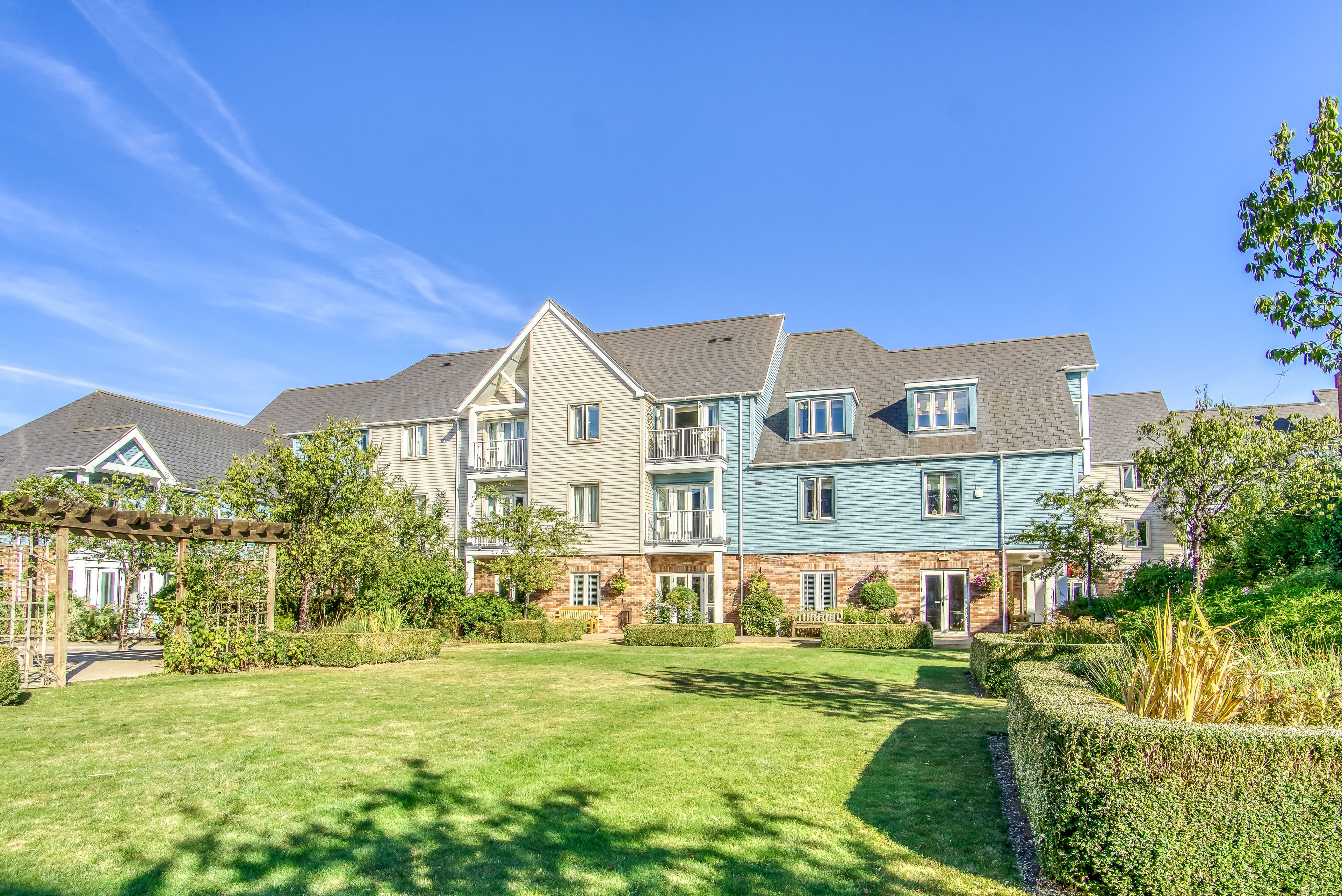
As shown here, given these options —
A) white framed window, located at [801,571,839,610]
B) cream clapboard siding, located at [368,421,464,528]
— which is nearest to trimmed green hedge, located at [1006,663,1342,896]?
white framed window, located at [801,571,839,610]

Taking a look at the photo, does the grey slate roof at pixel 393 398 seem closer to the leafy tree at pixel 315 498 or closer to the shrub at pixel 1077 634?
the leafy tree at pixel 315 498

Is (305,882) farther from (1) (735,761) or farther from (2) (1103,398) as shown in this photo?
(2) (1103,398)

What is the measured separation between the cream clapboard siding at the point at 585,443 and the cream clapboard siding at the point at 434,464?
4.00 meters

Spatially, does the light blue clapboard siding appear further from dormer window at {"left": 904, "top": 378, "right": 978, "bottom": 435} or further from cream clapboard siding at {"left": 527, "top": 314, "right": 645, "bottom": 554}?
cream clapboard siding at {"left": 527, "top": 314, "right": 645, "bottom": 554}

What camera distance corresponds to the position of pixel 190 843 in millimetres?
6273

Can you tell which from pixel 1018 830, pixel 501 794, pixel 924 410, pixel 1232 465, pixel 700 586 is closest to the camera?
pixel 1018 830

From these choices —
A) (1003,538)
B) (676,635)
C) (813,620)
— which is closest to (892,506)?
(1003,538)

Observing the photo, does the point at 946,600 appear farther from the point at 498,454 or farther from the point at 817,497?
the point at 498,454

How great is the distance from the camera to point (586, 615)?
29328 mm

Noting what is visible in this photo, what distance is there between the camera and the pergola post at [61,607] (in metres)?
14.5

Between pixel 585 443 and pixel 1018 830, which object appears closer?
pixel 1018 830

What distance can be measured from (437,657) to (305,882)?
1529 centimetres

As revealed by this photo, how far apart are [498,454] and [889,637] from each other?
16275 mm

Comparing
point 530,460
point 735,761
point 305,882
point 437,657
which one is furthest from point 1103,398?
point 305,882
